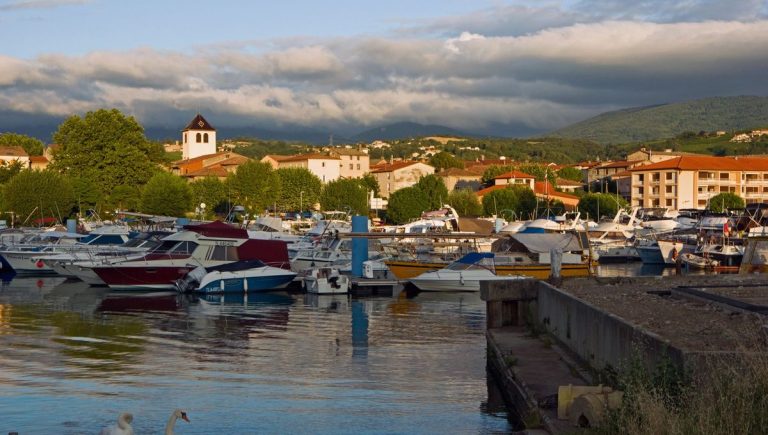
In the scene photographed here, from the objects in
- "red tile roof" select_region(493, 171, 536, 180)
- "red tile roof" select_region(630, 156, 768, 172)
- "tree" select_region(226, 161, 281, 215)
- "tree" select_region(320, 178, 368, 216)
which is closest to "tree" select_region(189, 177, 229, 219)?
"tree" select_region(226, 161, 281, 215)

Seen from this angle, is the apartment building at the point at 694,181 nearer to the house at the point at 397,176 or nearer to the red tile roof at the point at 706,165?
the red tile roof at the point at 706,165

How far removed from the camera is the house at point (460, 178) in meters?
170

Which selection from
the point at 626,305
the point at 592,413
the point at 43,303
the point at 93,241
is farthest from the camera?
the point at 93,241

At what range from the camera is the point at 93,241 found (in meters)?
58.1

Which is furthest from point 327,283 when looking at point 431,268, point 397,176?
point 397,176

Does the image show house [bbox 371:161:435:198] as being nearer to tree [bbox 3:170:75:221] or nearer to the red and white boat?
tree [bbox 3:170:75:221]

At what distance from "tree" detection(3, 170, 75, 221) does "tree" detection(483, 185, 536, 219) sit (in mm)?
50705

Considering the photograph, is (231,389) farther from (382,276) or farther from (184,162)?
(184,162)

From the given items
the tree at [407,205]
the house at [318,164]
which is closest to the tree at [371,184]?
the house at [318,164]

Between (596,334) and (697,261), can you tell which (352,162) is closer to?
(697,261)

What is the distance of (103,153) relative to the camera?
107375mm

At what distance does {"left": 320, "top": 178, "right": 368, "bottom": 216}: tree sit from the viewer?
12131cm

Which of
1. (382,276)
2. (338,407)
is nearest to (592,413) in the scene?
(338,407)

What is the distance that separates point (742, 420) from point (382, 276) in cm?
3832
